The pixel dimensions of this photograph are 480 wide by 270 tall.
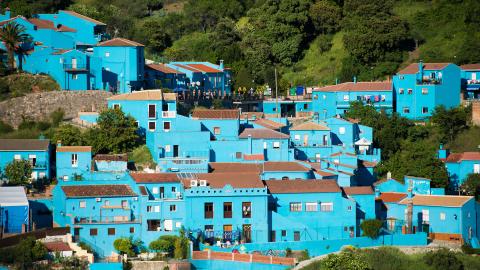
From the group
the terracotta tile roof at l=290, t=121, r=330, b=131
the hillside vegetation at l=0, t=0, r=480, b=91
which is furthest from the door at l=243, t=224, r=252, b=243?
the hillside vegetation at l=0, t=0, r=480, b=91

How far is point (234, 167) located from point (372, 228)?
678 cm

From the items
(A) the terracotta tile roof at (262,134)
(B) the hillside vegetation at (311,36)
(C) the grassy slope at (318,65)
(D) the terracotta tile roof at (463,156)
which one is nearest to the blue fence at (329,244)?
(A) the terracotta tile roof at (262,134)

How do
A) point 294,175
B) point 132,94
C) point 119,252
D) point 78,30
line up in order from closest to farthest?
point 119,252 < point 294,175 < point 132,94 < point 78,30

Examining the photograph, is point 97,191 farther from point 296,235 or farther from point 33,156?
point 296,235

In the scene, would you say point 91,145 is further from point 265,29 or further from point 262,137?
point 265,29

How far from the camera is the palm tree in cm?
7388

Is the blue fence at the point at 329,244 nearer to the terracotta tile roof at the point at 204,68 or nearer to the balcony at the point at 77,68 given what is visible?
the balcony at the point at 77,68

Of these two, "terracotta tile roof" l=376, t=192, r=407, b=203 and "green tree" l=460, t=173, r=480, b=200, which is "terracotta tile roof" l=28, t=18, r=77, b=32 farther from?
"green tree" l=460, t=173, r=480, b=200

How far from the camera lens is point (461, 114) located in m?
74.7

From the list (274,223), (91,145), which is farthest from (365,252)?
(91,145)

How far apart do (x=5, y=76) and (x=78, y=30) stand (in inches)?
238

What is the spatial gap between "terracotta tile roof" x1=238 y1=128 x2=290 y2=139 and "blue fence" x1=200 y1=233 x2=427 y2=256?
7.24 meters

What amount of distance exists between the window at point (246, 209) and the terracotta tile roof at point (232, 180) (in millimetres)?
730

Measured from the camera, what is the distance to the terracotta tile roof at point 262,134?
2694 inches
